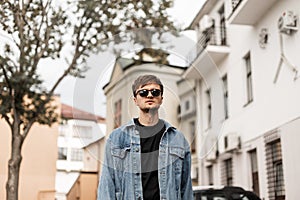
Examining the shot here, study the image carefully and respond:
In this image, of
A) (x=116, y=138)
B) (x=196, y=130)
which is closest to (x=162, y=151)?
(x=116, y=138)

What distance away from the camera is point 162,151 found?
1623 millimetres

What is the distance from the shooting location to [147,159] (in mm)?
1626

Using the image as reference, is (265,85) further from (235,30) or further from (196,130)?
(196,130)

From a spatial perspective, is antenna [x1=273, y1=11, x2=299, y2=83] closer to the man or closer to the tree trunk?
the tree trunk

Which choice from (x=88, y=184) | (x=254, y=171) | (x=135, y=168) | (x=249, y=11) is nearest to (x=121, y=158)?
(x=135, y=168)

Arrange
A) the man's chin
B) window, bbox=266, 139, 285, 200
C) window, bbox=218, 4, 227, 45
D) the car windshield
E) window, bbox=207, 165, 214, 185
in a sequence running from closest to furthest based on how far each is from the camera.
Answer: the man's chin < the car windshield < window, bbox=266, 139, 285, 200 < window, bbox=218, 4, 227, 45 < window, bbox=207, 165, 214, 185

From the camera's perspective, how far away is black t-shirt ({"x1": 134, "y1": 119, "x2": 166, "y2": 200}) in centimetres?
157

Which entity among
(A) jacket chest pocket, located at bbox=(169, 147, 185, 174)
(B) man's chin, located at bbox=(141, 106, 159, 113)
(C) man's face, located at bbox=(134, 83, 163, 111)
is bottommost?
(A) jacket chest pocket, located at bbox=(169, 147, 185, 174)

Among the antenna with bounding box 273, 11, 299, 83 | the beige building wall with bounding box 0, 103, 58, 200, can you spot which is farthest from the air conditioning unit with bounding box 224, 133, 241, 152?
the beige building wall with bounding box 0, 103, 58, 200

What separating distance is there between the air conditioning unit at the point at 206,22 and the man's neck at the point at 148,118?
29.1ft

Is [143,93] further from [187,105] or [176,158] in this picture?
[187,105]

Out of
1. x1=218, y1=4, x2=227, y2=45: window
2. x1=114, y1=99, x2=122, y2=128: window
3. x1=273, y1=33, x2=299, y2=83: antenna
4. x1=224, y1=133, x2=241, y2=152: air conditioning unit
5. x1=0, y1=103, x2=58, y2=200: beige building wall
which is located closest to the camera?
x1=114, y1=99, x2=122, y2=128: window

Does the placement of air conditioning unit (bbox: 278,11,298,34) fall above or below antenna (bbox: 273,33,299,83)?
above

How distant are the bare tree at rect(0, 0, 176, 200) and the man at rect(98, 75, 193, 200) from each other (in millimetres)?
4620
